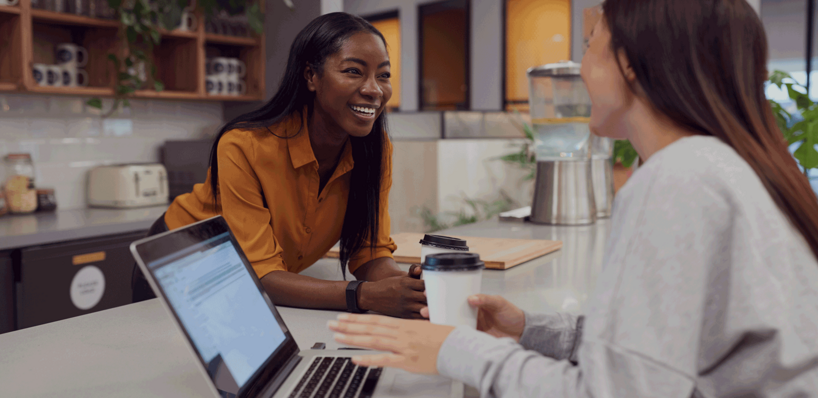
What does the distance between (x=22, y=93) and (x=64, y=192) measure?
474mm

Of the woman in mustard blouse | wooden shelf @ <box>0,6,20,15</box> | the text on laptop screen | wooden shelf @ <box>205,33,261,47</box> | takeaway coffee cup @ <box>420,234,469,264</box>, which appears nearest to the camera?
the text on laptop screen

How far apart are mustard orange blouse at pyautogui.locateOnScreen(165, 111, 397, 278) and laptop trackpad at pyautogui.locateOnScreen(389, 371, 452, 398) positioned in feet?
1.53

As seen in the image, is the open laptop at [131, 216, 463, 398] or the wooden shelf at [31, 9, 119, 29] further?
the wooden shelf at [31, 9, 119, 29]

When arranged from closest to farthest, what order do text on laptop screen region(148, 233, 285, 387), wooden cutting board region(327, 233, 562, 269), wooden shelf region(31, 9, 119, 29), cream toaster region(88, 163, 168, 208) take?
1. text on laptop screen region(148, 233, 285, 387)
2. wooden cutting board region(327, 233, 562, 269)
3. wooden shelf region(31, 9, 119, 29)
4. cream toaster region(88, 163, 168, 208)

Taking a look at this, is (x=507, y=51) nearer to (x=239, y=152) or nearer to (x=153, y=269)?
(x=239, y=152)

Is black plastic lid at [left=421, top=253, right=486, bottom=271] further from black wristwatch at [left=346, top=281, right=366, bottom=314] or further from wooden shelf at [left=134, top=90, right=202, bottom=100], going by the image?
wooden shelf at [left=134, top=90, right=202, bottom=100]

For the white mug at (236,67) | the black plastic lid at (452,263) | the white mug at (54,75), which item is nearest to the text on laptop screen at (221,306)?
the black plastic lid at (452,263)

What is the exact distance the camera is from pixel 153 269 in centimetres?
56

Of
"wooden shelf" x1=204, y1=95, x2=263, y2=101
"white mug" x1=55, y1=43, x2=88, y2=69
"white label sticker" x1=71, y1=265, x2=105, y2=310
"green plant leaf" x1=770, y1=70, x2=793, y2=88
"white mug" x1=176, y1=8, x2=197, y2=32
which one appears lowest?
"white label sticker" x1=71, y1=265, x2=105, y2=310

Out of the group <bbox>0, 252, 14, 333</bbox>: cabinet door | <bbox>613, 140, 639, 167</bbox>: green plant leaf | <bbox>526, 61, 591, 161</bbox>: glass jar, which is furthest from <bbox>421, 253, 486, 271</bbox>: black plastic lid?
<bbox>0, 252, 14, 333</bbox>: cabinet door

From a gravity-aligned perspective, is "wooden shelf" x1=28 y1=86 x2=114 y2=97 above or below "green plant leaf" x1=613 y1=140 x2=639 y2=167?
above

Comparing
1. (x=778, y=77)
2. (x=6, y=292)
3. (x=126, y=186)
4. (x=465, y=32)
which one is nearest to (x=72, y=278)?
(x=6, y=292)

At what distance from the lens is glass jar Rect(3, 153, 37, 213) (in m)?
2.56

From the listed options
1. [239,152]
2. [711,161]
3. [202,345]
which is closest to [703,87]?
[711,161]
